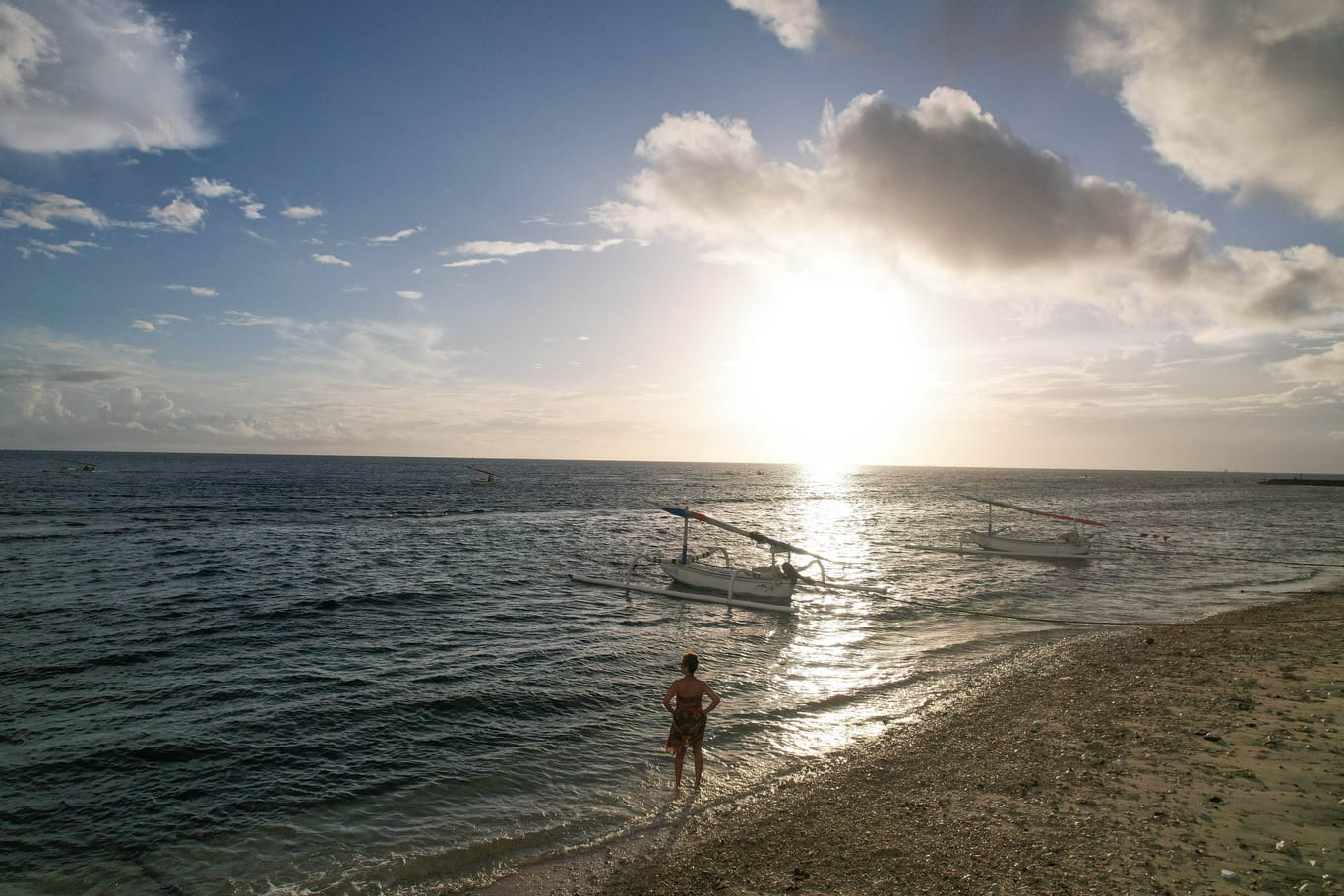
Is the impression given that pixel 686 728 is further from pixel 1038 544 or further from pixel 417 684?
pixel 1038 544

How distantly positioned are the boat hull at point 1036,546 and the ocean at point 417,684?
139 cm

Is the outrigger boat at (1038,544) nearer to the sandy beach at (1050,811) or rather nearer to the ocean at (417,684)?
the ocean at (417,684)

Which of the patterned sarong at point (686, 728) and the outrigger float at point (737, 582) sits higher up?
the patterned sarong at point (686, 728)

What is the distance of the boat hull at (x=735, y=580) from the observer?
97.2 ft

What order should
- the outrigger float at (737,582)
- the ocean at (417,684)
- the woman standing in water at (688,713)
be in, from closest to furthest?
the ocean at (417,684)
the woman standing in water at (688,713)
the outrigger float at (737,582)

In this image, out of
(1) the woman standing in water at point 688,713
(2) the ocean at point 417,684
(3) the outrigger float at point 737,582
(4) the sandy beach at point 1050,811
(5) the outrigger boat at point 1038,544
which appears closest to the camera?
(4) the sandy beach at point 1050,811

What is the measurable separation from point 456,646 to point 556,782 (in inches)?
426

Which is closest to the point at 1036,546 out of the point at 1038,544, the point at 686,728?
the point at 1038,544

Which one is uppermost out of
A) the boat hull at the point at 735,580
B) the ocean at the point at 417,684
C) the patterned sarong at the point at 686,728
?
the patterned sarong at the point at 686,728

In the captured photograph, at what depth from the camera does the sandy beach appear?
8.26 meters

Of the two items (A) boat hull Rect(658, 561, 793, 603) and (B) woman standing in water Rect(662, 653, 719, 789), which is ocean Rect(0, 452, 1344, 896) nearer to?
(B) woman standing in water Rect(662, 653, 719, 789)

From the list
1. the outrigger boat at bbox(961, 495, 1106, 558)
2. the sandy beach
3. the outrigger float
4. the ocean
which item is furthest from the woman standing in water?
the outrigger boat at bbox(961, 495, 1106, 558)

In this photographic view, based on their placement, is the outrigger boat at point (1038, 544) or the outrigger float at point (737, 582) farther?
the outrigger boat at point (1038, 544)

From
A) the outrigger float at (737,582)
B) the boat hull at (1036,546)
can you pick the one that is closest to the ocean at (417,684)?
the outrigger float at (737,582)
